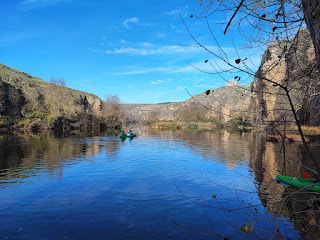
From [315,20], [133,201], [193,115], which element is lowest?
[133,201]

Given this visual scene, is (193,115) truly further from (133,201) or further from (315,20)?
(315,20)

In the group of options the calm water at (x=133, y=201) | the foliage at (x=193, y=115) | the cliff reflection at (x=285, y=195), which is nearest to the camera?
the calm water at (x=133, y=201)

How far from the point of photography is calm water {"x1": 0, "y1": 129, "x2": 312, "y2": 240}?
8.97 meters

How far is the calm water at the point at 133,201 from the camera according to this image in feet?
29.4

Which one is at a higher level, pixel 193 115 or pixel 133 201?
pixel 193 115

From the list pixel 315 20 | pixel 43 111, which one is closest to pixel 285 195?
pixel 315 20

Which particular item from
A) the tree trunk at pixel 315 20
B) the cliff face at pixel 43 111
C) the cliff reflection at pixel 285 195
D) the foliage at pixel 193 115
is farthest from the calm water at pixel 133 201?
the foliage at pixel 193 115

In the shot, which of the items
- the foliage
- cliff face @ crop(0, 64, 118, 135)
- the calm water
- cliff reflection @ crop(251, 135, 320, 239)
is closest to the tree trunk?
the calm water

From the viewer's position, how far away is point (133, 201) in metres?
12.1

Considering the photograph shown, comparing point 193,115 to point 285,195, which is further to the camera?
point 193,115

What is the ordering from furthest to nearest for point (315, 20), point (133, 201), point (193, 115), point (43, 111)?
point (193, 115)
point (43, 111)
point (133, 201)
point (315, 20)

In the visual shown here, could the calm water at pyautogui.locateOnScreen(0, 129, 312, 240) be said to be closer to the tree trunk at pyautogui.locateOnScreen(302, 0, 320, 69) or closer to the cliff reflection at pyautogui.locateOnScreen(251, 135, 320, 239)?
the cliff reflection at pyautogui.locateOnScreen(251, 135, 320, 239)

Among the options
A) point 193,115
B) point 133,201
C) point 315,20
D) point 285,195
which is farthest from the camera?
point 193,115

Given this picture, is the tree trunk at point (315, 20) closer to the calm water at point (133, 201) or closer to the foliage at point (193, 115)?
the calm water at point (133, 201)
